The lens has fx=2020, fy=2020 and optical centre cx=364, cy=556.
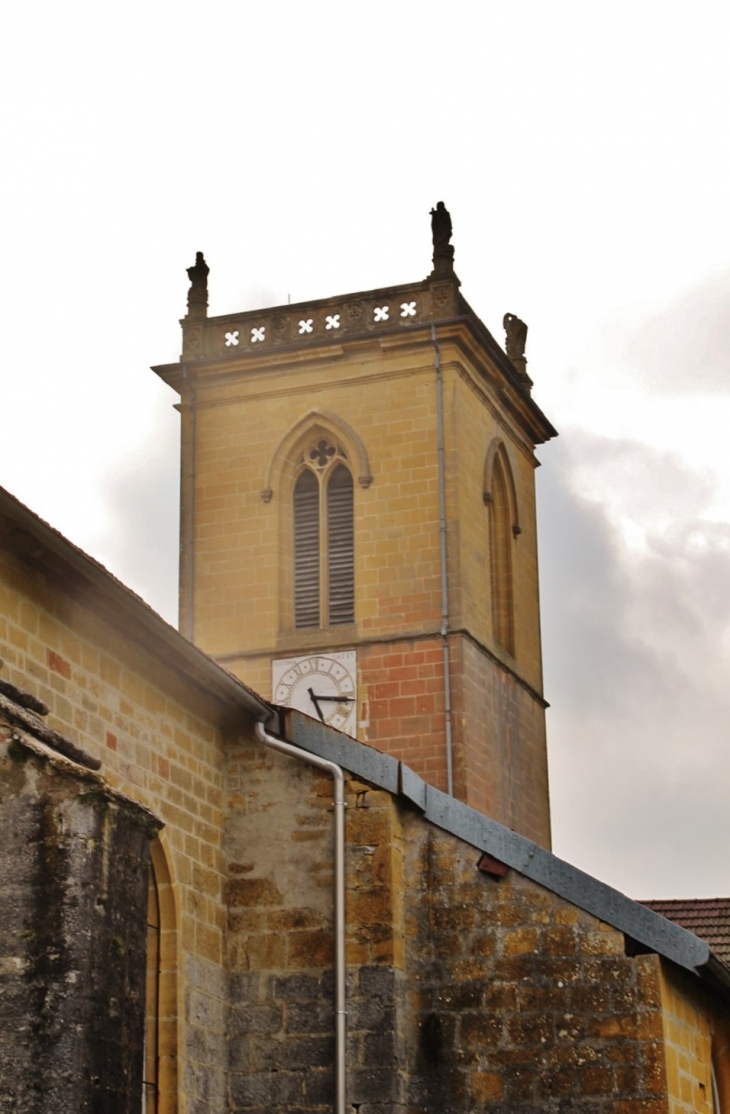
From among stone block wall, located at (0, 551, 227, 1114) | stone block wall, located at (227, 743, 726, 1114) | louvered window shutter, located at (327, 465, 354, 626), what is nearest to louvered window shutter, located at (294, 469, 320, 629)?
louvered window shutter, located at (327, 465, 354, 626)

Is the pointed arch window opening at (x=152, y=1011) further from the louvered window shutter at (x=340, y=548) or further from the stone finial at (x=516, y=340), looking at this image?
the stone finial at (x=516, y=340)

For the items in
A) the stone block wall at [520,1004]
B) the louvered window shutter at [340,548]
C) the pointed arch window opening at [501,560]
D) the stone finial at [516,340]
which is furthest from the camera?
the stone finial at [516,340]

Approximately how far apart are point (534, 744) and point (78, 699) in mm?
17707

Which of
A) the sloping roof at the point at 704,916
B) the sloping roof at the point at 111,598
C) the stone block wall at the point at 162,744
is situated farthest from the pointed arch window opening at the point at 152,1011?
the sloping roof at the point at 704,916

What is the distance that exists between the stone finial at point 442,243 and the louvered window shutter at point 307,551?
339cm

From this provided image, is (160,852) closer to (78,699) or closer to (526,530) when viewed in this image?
(78,699)

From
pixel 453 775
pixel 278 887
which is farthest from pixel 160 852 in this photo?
pixel 453 775

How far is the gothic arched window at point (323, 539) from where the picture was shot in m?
27.6

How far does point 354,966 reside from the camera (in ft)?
43.3

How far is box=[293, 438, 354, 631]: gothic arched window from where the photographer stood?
90.4 feet

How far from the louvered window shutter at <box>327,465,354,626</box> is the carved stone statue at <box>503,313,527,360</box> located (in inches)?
174

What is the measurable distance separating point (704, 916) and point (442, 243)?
43.9ft

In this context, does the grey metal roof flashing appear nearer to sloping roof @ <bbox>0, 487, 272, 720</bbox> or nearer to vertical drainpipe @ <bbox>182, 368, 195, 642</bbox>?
sloping roof @ <bbox>0, 487, 272, 720</bbox>

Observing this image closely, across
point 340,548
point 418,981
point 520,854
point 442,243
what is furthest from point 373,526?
point 418,981
